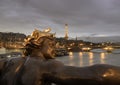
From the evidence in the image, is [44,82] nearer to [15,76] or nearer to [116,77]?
[15,76]

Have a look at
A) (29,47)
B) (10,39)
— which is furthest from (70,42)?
(29,47)

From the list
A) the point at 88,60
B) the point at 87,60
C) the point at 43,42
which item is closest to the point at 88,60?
the point at 88,60

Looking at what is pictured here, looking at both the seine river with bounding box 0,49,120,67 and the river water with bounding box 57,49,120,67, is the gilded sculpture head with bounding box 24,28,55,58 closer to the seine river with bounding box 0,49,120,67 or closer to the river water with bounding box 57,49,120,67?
the seine river with bounding box 0,49,120,67

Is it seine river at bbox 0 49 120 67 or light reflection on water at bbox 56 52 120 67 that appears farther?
seine river at bbox 0 49 120 67

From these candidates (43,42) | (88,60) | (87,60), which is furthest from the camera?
(88,60)

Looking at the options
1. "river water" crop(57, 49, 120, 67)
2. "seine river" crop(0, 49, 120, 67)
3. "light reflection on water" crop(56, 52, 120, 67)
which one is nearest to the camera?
"light reflection on water" crop(56, 52, 120, 67)

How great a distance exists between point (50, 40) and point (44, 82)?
352 mm

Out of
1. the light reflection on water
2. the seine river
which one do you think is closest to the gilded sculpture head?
the seine river

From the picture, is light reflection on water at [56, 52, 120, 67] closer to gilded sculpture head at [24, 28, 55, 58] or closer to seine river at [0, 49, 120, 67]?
seine river at [0, 49, 120, 67]

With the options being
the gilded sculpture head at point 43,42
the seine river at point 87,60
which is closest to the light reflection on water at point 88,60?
the seine river at point 87,60

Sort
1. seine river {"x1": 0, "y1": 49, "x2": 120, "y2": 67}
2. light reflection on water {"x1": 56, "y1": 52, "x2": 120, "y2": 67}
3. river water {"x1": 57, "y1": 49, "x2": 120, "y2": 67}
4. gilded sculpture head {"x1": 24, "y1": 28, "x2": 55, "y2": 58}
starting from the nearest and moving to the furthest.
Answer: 1. gilded sculpture head {"x1": 24, "y1": 28, "x2": 55, "y2": 58}
2. light reflection on water {"x1": 56, "y1": 52, "x2": 120, "y2": 67}
3. river water {"x1": 57, "y1": 49, "x2": 120, "y2": 67}
4. seine river {"x1": 0, "y1": 49, "x2": 120, "y2": 67}

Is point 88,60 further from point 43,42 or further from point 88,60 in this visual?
point 43,42

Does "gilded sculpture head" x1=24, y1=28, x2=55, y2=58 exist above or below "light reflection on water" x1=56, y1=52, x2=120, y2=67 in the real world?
above

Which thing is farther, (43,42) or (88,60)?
(88,60)
